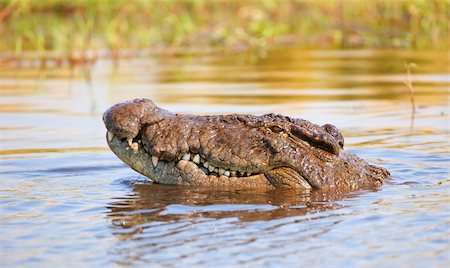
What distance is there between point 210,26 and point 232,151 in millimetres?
16786

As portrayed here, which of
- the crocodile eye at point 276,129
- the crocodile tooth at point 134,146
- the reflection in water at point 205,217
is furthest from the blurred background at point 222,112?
the crocodile eye at point 276,129

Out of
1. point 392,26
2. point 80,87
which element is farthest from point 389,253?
point 392,26

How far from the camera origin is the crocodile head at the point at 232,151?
664 centimetres

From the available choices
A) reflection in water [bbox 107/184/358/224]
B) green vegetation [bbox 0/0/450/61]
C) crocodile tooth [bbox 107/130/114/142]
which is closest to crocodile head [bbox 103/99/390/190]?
crocodile tooth [bbox 107/130/114/142]

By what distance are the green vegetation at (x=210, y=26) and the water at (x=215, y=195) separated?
4.58m

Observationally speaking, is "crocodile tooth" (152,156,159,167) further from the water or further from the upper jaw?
the water

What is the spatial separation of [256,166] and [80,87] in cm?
755

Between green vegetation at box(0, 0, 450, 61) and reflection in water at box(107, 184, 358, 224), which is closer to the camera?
reflection in water at box(107, 184, 358, 224)

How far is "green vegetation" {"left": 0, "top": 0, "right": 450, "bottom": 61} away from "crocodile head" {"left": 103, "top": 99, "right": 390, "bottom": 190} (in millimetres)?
10140

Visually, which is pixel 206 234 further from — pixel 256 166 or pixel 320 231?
pixel 256 166

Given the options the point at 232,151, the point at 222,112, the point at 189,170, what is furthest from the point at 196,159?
the point at 222,112

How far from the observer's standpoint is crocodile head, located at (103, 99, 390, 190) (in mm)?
6645

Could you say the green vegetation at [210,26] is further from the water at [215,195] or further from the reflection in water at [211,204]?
the reflection in water at [211,204]

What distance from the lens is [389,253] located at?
4980mm
